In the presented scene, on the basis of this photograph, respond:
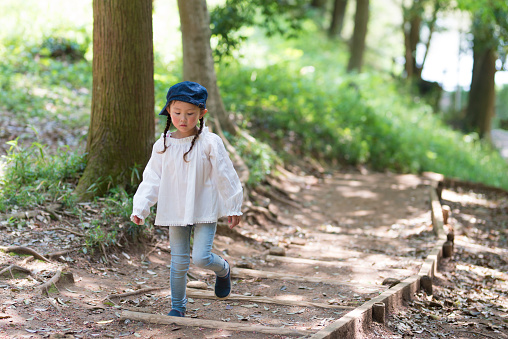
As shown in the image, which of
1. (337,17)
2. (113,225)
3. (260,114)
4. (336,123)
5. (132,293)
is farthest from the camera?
(337,17)

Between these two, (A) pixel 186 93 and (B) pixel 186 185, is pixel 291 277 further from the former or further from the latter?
(A) pixel 186 93

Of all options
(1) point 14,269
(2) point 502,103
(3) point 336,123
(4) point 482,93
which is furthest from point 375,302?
(2) point 502,103

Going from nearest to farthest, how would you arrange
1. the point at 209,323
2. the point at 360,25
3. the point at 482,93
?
the point at 209,323, the point at 360,25, the point at 482,93

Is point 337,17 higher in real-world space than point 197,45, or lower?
higher

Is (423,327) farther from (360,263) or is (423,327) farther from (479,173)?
(479,173)

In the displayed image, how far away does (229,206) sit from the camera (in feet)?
13.1

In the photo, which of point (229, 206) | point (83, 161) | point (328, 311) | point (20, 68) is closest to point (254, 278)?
point (328, 311)

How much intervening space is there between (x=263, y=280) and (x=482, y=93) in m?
17.7

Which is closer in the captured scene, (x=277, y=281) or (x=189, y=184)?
(x=189, y=184)

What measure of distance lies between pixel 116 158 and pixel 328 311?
323cm

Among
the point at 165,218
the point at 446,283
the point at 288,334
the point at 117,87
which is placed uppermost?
the point at 117,87

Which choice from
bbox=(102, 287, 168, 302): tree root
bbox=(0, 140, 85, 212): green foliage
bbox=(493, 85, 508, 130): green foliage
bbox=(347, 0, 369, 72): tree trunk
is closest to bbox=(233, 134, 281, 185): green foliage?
bbox=(0, 140, 85, 212): green foliage

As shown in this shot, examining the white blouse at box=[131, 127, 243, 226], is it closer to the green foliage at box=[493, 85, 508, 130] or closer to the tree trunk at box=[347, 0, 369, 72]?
the tree trunk at box=[347, 0, 369, 72]

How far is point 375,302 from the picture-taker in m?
4.20
